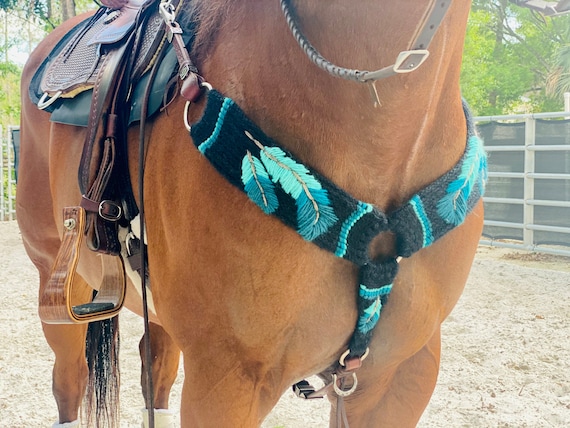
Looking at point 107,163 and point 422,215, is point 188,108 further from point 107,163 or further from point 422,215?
point 422,215

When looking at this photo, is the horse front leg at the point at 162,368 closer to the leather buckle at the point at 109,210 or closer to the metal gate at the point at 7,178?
the leather buckle at the point at 109,210

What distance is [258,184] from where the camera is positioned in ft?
3.48

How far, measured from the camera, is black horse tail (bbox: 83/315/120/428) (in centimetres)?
241

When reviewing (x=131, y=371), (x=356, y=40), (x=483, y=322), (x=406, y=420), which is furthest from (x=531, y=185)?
(x=356, y=40)

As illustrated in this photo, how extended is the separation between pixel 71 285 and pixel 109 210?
278 mm

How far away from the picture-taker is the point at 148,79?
1.37 metres

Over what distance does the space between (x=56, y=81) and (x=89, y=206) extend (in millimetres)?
662

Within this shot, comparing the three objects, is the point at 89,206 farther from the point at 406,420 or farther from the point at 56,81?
the point at 406,420

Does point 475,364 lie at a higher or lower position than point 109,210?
lower

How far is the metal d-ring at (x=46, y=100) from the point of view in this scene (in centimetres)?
182

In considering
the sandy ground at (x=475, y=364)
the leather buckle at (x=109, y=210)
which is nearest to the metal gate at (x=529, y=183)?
the sandy ground at (x=475, y=364)

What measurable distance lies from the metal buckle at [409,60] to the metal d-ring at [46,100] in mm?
1283

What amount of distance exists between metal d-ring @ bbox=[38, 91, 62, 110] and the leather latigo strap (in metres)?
0.49

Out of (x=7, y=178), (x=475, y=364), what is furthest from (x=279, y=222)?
(x=7, y=178)
